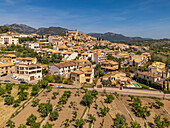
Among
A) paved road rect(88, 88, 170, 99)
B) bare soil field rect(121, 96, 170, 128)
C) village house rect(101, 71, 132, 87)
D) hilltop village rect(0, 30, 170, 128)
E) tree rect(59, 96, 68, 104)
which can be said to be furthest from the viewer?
village house rect(101, 71, 132, 87)

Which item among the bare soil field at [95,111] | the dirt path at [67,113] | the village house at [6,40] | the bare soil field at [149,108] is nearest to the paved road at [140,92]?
the bare soil field at [95,111]

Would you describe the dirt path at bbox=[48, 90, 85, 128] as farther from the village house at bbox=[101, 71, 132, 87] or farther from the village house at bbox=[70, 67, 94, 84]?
the village house at bbox=[101, 71, 132, 87]

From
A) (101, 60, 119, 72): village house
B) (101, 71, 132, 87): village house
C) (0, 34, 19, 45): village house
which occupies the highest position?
(0, 34, 19, 45): village house

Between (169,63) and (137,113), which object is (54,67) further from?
(169,63)

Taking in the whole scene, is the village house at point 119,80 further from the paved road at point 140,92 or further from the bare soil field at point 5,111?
the bare soil field at point 5,111

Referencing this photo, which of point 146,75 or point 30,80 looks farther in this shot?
point 146,75

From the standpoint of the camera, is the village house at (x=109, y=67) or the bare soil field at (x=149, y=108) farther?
the village house at (x=109, y=67)

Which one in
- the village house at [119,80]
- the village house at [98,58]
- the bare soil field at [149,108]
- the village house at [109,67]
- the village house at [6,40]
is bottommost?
the bare soil field at [149,108]

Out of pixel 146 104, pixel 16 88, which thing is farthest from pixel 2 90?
pixel 146 104

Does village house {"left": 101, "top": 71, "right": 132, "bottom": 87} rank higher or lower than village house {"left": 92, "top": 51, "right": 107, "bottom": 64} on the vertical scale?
lower

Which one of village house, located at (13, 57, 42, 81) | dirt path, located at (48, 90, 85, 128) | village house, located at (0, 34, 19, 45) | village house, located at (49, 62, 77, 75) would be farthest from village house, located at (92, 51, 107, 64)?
village house, located at (0, 34, 19, 45)

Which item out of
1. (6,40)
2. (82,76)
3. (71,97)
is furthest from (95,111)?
(6,40)
